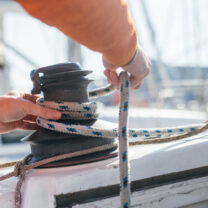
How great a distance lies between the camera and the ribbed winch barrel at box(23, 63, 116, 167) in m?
0.87

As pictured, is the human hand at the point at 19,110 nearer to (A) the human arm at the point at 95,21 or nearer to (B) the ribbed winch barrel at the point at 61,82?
(B) the ribbed winch barrel at the point at 61,82

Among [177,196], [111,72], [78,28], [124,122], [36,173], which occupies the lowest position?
[177,196]

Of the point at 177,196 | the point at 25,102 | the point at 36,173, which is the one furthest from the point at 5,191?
the point at 177,196

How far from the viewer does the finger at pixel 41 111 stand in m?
0.86

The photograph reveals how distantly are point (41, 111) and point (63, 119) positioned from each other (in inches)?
2.9

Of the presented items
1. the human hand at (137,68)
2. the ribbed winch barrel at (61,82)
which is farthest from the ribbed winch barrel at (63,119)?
the human hand at (137,68)

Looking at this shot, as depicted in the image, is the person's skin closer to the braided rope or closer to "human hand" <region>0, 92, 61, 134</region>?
the braided rope

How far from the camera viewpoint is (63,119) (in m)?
0.91

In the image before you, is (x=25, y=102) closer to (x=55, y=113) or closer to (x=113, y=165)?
(x=55, y=113)

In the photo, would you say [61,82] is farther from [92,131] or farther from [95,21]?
[95,21]

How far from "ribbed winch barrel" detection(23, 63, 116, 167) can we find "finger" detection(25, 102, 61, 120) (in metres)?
0.04

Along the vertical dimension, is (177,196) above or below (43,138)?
below

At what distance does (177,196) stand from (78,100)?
15.7 inches

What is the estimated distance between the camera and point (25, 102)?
0.86 meters
